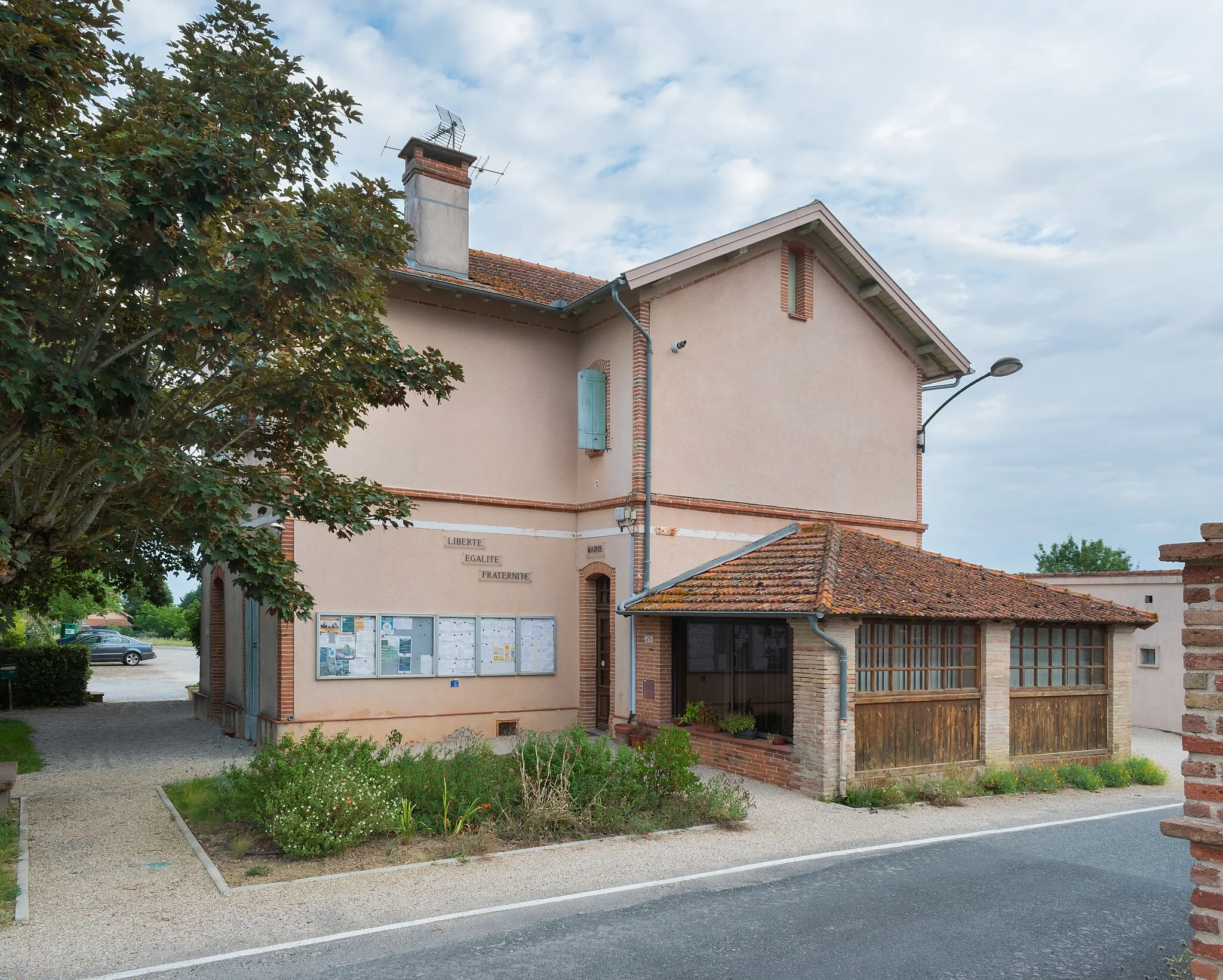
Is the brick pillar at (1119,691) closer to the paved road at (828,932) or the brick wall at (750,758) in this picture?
the brick wall at (750,758)

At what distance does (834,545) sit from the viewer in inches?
564

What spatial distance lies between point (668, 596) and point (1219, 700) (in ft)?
35.9

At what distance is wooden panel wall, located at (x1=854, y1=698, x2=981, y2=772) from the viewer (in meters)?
12.5

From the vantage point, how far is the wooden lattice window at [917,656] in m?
12.7

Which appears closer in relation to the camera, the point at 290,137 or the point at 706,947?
the point at 706,947

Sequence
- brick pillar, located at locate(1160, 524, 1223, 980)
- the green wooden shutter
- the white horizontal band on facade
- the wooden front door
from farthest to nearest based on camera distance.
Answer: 1. the wooden front door
2. the green wooden shutter
3. the white horizontal band on facade
4. brick pillar, located at locate(1160, 524, 1223, 980)

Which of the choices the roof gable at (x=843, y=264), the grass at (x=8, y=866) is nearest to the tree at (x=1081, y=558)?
the roof gable at (x=843, y=264)

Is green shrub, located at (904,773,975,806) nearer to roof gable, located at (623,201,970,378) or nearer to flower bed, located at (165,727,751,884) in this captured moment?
flower bed, located at (165,727,751,884)

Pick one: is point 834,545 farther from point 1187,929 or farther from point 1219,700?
point 1219,700

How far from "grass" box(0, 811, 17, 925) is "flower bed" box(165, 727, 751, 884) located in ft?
5.19

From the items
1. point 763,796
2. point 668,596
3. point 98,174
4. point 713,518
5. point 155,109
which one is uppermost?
point 155,109

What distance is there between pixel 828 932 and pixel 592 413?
11.2 meters

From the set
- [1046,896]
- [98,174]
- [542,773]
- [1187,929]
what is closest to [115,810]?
[542,773]

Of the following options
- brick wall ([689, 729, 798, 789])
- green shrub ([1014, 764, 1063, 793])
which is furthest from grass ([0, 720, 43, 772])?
green shrub ([1014, 764, 1063, 793])
